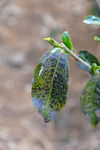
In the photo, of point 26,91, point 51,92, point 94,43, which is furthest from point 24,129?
point 51,92

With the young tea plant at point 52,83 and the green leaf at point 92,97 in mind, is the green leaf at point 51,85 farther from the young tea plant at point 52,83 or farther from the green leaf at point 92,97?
the green leaf at point 92,97

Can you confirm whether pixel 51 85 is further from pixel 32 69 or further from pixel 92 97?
pixel 32 69


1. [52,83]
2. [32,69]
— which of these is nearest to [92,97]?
[52,83]

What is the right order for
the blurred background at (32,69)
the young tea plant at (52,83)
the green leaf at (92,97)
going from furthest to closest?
the blurred background at (32,69) < the green leaf at (92,97) < the young tea plant at (52,83)

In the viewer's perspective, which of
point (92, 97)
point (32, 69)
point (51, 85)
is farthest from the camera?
point (32, 69)

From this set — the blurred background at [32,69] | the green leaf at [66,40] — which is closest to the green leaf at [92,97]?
the green leaf at [66,40]

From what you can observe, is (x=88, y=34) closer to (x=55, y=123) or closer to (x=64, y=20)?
(x=64, y=20)
